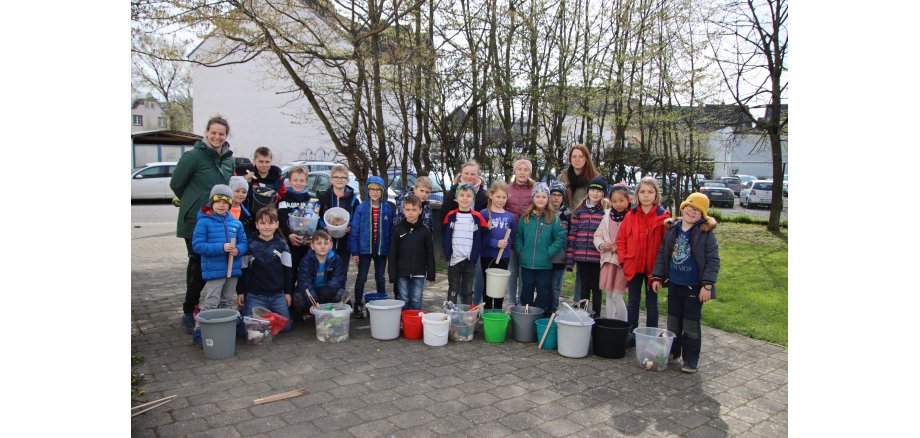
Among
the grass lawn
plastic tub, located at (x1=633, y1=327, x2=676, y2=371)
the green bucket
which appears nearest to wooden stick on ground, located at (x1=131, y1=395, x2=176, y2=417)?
the green bucket

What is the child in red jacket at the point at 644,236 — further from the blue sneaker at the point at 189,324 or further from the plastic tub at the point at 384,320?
the blue sneaker at the point at 189,324

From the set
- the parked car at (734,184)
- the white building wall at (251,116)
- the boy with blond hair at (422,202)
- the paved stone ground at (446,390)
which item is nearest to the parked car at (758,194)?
the parked car at (734,184)

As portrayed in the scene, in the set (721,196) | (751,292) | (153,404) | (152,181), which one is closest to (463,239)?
(153,404)

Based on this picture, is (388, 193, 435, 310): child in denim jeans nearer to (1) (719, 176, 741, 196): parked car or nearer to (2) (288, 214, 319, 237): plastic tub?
(2) (288, 214, 319, 237): plastic tub

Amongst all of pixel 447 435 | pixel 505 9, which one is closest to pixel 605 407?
pixel 447 435

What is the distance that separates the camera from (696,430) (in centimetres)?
367

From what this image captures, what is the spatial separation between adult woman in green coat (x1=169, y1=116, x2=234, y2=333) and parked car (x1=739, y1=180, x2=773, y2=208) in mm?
26227

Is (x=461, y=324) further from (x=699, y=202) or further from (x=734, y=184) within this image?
(x=734, y=184)

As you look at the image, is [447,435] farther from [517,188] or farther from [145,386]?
[517,188]

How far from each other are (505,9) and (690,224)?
6364mm

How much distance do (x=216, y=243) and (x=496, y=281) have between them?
263 cm

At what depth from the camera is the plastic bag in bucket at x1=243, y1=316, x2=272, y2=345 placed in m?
5.23

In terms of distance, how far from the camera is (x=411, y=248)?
591 cm

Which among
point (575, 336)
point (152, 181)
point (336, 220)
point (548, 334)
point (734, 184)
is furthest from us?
point (734, 184)
